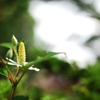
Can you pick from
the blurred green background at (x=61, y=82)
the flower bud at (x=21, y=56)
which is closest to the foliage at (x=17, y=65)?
the flower bud at (x=21, y=56)

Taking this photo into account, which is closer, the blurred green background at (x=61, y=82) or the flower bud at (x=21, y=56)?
the flower bud at (x=21, y=56)

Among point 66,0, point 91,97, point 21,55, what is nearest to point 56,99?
point 91,97

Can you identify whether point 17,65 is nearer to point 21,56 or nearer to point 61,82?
point 21,56

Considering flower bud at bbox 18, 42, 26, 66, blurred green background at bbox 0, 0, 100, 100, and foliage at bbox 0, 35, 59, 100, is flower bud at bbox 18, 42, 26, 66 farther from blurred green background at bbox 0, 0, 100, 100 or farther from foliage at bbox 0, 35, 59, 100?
blurred green background at bbox 0, 0, 100, 100

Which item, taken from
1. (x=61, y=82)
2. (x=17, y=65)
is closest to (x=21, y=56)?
(x=17, y=65)

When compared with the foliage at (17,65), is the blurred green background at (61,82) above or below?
below

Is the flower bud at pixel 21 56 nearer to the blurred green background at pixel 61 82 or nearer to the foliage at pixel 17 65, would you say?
the foliage at pixel 17 65

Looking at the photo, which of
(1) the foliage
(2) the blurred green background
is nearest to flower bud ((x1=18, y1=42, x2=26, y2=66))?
(1) the foliage

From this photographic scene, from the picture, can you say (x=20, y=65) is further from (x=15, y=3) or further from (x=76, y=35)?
(x=15, y=3)

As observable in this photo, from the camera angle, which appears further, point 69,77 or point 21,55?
point 69,77

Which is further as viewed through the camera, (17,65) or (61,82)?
(61,82)

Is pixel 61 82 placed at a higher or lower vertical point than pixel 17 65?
lower
